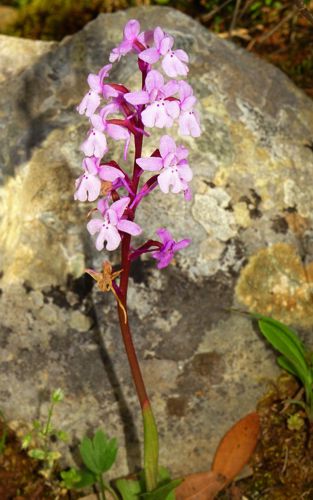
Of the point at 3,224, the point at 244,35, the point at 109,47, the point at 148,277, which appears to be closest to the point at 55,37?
the point at 244,35

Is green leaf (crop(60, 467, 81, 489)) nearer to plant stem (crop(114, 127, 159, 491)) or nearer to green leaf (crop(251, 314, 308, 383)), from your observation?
plant stem (crop(114, 127, 159, 491))

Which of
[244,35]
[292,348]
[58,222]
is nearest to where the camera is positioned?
[292,348]

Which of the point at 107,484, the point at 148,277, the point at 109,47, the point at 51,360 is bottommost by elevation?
the point at 107,484

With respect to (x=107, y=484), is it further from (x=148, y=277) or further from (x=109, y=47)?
(x=109, y=47)

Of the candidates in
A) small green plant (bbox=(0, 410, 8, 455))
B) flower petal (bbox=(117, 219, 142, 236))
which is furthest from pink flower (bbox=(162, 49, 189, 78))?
small green plant (bbox=(0, 410, 8, 455))

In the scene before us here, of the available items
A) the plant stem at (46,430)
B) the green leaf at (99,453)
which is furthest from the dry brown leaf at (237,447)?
the plant stem at (46,430)

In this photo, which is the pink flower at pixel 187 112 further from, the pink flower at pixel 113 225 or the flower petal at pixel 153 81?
the pink flower at pixel 113 225

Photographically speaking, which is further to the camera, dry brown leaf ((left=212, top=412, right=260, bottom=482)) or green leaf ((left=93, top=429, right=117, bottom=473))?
dry brown leaf ((left=212, top=412, right=260, bottom=482))
